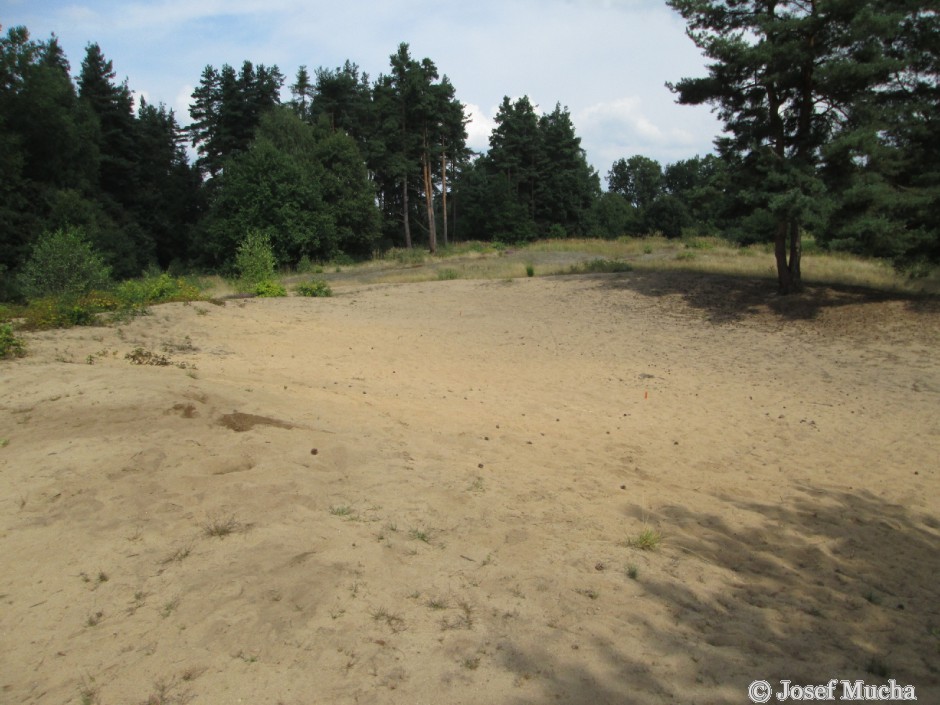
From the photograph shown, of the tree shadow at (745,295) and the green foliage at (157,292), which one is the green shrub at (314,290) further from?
the tree shadow at (745,295)

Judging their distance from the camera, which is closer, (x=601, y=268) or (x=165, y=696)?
(x=165, y=696)

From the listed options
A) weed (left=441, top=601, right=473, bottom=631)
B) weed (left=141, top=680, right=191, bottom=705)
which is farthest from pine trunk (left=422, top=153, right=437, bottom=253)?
weed (left=141, top=680, right=191, bottom=705)

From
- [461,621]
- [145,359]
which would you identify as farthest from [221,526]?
[145,359]

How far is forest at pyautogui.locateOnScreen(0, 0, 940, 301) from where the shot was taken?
49.4ft

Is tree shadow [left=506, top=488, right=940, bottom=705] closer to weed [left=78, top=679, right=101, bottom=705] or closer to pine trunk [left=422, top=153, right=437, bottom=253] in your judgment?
weed [left=78, top=679, right=101, bottom=705]

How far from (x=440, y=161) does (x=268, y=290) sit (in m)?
34.7

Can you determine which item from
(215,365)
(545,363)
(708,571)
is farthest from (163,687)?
(545,363)

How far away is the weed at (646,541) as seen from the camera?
193 inches

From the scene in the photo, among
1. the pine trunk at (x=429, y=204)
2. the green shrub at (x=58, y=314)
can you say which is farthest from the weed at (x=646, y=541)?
the pine trunk at (x=429, y=204)

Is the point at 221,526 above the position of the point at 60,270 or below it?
below

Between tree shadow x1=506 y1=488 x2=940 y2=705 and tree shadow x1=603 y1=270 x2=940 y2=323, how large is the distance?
11158 mm

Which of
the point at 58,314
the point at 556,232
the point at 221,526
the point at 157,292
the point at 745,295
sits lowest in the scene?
the point at 221,526

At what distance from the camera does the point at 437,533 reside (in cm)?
470

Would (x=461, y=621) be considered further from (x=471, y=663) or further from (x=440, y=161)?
(x=440, y=161)
